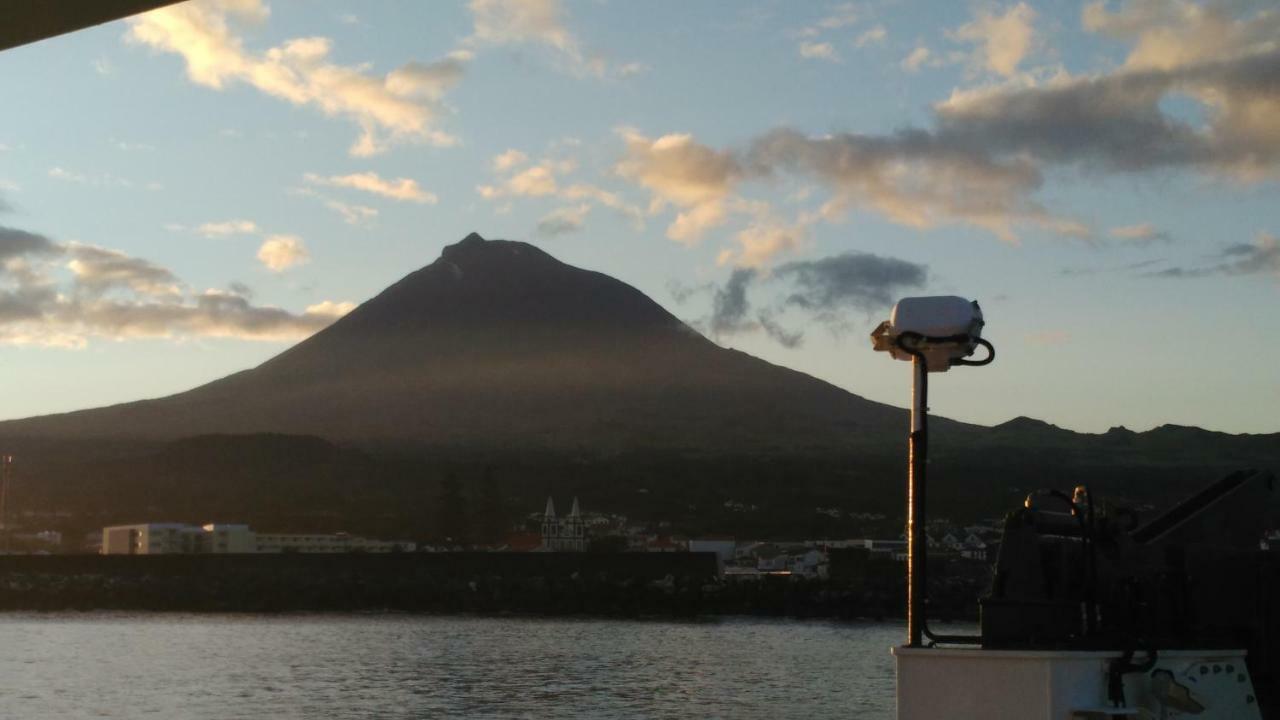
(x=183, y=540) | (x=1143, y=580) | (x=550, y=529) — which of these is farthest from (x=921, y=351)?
(x=550, y=529)

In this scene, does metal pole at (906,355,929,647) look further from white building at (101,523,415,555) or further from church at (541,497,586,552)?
church at (541,497,586,552)

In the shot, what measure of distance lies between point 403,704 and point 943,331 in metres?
41.3

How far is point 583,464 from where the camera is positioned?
176750 millimetres

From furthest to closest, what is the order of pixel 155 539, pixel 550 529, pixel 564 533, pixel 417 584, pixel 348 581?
pixel 550 529 → pixel 564 533 → pixel 155 539 → pixel 348 581 → pixel 417 584

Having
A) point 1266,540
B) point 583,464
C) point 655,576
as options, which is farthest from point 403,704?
point 583,464

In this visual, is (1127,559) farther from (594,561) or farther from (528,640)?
(594,561)

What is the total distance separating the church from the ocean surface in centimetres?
4576

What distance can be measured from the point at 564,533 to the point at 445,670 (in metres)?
87.3

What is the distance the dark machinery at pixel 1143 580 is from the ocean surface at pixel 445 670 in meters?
36.5

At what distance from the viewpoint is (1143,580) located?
5.23m

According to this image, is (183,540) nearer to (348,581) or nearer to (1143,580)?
(348,581)

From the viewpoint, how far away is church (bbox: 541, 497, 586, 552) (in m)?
139

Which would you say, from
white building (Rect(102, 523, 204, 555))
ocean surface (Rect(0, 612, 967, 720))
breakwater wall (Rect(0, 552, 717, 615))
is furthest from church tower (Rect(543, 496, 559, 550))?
ocean surface (Rect(0, 612, 967, 720))

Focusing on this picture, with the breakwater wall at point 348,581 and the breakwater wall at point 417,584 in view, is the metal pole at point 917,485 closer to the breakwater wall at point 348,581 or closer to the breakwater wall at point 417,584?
the breakwater wall at point 417,584
